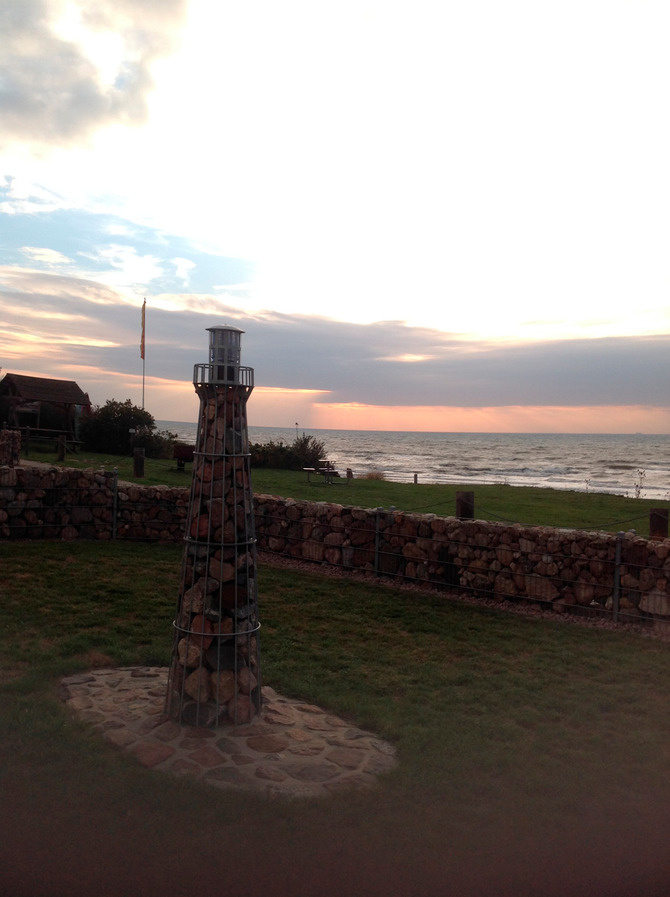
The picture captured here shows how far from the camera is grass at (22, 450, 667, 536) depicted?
1788 centimetres

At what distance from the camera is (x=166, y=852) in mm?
4219

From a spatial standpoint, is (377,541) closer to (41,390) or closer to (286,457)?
(286,457)

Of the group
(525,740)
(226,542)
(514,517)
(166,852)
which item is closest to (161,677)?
(226,542)

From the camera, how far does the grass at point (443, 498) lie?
17875 millimetres

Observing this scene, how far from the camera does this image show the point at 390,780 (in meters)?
5.23

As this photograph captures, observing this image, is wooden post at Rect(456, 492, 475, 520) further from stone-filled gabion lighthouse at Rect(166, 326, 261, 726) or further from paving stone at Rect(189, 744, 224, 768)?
paving stone at Rect(189, 744, 224, 768)

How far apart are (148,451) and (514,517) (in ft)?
64.4

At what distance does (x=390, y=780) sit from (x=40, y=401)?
2985cm

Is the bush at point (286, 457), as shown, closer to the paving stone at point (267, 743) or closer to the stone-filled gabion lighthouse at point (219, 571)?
the stone-filled gabion lighthouse at point (219, 571)

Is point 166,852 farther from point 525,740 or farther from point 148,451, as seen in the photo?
point 148,451

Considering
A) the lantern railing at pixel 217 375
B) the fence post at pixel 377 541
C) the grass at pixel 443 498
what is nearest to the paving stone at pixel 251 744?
the lantern railing at pixel 217 375

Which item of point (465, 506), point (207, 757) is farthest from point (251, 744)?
point (465, 506)

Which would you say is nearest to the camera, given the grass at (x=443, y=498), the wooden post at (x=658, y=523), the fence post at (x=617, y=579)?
the fence post at (x=617, y=579)

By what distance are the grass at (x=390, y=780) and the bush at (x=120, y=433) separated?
23.7 m
